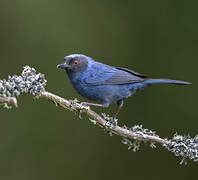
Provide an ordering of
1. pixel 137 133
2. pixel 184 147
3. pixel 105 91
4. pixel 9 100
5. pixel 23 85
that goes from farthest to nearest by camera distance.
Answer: pixel 105 91
pixel 137 133
pixel 184 147
pixel 23 85
pixel 9 100

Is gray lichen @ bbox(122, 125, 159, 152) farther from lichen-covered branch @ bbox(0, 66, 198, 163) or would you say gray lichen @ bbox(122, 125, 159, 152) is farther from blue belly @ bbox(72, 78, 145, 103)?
blue belly @ bbox(72, 78, 145, 103)

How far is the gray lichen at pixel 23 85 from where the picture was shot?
307 cm

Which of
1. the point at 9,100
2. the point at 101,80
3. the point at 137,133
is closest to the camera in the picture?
the point at 9,100

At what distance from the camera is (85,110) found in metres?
3.64

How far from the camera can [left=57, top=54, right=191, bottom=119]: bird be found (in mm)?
4703

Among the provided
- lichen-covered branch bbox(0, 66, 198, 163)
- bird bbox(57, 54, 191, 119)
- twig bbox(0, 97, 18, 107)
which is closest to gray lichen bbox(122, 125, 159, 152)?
lichen-covered branch bbox(0, 66, 198, 163)

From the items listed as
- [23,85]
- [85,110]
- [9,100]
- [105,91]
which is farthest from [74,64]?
[9,100]

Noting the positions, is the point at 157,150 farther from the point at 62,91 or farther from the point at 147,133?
the point at 147,133

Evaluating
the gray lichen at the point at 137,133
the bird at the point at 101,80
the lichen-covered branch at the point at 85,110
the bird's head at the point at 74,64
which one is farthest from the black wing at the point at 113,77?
the gray lichen at the point at 137,133

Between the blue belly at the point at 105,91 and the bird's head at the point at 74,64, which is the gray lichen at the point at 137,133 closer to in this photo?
the blue belly at the point at 105,91

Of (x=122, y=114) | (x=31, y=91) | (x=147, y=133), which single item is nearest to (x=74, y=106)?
(x=31, y=91)

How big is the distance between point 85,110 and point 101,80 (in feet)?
4.10

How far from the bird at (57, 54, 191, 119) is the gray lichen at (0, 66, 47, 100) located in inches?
49.5

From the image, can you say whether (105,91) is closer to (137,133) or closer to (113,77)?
(113,77)
